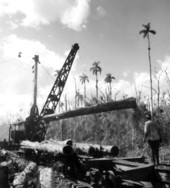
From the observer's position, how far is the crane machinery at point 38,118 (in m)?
17.8

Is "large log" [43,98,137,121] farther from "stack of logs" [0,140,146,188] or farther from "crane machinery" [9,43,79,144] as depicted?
"crane machinery" [9,43,79,144]

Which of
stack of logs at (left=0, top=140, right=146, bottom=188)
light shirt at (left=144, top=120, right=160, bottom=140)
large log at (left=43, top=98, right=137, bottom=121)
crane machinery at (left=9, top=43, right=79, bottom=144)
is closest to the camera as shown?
stack of logs at (left=0, top=140, right=146, bottom=188)

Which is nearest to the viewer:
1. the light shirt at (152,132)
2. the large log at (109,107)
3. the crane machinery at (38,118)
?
the light shirt at (152,132)

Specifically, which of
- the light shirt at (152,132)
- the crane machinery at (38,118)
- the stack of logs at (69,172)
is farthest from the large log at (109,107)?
the crane machinery at (38,118)

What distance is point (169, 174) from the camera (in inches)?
231

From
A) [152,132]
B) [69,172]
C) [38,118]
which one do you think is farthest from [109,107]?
[38,118]

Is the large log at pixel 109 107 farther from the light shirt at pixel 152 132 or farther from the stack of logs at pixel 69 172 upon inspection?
the stack of logs at pixel 69 172

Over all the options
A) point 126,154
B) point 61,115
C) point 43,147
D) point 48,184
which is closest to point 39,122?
point 61,115

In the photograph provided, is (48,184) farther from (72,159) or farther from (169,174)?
(169,174)

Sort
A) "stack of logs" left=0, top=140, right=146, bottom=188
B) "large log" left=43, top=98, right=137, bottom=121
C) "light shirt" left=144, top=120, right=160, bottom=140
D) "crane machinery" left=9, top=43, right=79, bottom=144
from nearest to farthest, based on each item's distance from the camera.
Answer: "stack of logs" left=0, top=140, right=146, bottom=188
"light shirt" left=144, top=120, right=160, bottom=140
"large log" left=43, top=98, right=137, bottom=121
"crane machinery" left=9, top=43, right=79, bottom=144

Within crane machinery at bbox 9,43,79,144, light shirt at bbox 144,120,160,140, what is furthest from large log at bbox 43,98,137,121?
crane machinery at bbox 9,43,79,144

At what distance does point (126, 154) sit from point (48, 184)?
8.30m

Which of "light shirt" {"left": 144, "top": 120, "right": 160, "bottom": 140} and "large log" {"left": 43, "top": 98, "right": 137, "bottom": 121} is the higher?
"large log" {"left": 43, "top": 98, "right": 137, "bottom": 121}

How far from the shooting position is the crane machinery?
1784cm
